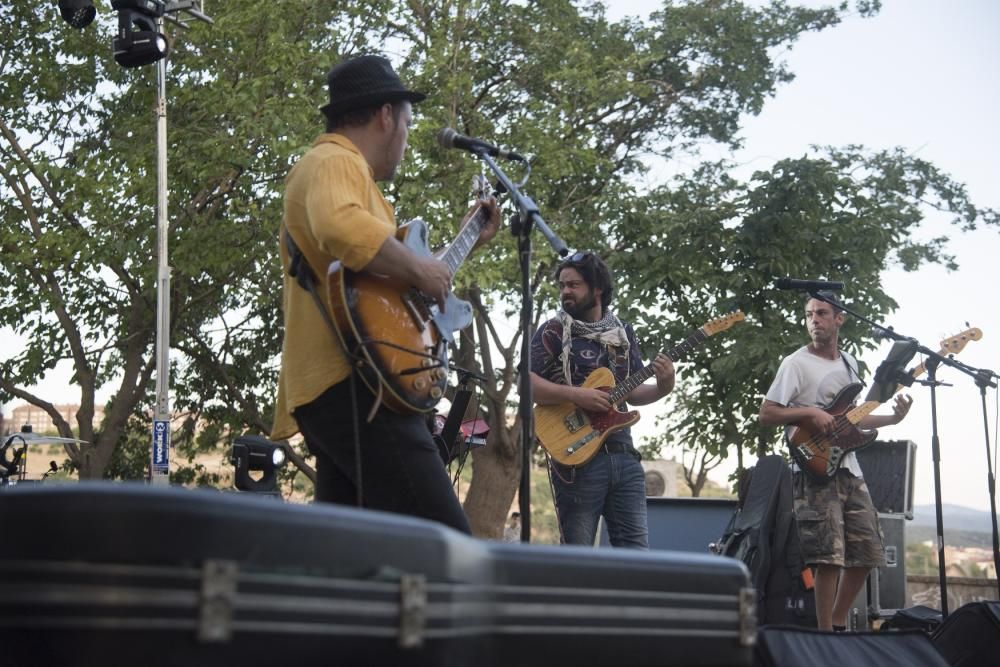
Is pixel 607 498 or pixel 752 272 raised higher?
pixel 752 272

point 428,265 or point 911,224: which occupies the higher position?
point 911,224

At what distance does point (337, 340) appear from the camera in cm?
296

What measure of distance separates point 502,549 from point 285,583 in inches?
18.0

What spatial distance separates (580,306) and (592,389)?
1.43ft

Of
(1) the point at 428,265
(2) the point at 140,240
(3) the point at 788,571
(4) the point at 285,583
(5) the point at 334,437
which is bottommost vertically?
(3) the point at 788,571

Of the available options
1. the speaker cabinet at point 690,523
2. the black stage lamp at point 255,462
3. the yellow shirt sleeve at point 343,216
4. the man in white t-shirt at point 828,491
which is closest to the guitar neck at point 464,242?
the yellow shirt sleeve at point 343,216

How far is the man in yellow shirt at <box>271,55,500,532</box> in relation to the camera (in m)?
2.85

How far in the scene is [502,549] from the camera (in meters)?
1.91

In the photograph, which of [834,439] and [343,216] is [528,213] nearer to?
[343,216]

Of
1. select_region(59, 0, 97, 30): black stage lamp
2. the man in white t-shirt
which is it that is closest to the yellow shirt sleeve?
the man in white t-shirt

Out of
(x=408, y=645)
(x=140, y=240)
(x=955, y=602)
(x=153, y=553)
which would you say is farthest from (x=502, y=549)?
(x=140, y=240)

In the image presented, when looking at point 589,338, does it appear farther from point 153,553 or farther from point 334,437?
point 153,553

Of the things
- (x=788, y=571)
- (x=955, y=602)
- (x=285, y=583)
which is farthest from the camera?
(x=955, y=602)

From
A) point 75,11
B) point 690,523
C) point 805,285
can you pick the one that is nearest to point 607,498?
point 805,285
